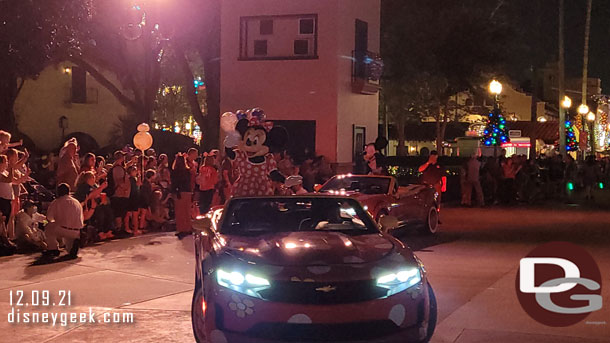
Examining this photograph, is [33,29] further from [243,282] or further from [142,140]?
[243,282]

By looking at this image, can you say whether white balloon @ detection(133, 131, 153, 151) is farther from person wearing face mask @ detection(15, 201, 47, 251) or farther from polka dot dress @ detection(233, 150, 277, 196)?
polka dot dress @ detection(233, 150, 277, 196)

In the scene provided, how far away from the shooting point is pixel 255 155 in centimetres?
1323

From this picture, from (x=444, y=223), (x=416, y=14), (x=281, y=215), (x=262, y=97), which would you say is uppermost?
(x=416, y=14)

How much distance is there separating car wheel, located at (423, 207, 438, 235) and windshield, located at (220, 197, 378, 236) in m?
8.60

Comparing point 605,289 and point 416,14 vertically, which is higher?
point 416,14

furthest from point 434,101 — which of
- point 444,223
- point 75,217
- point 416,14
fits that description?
point 75,217

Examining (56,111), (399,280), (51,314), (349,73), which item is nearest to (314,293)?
(399,280)

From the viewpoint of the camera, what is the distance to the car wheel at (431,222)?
1689cm

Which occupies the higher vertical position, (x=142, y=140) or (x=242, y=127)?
(x=242, y=127)

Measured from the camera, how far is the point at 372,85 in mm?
→ 27266

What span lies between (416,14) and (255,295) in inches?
1283

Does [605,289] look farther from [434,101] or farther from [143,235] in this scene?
[434,101]

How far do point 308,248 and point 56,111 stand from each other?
32879mm

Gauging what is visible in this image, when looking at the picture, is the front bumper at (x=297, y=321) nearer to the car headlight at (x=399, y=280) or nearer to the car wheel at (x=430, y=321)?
the car headlight at (x=399, y=280)
